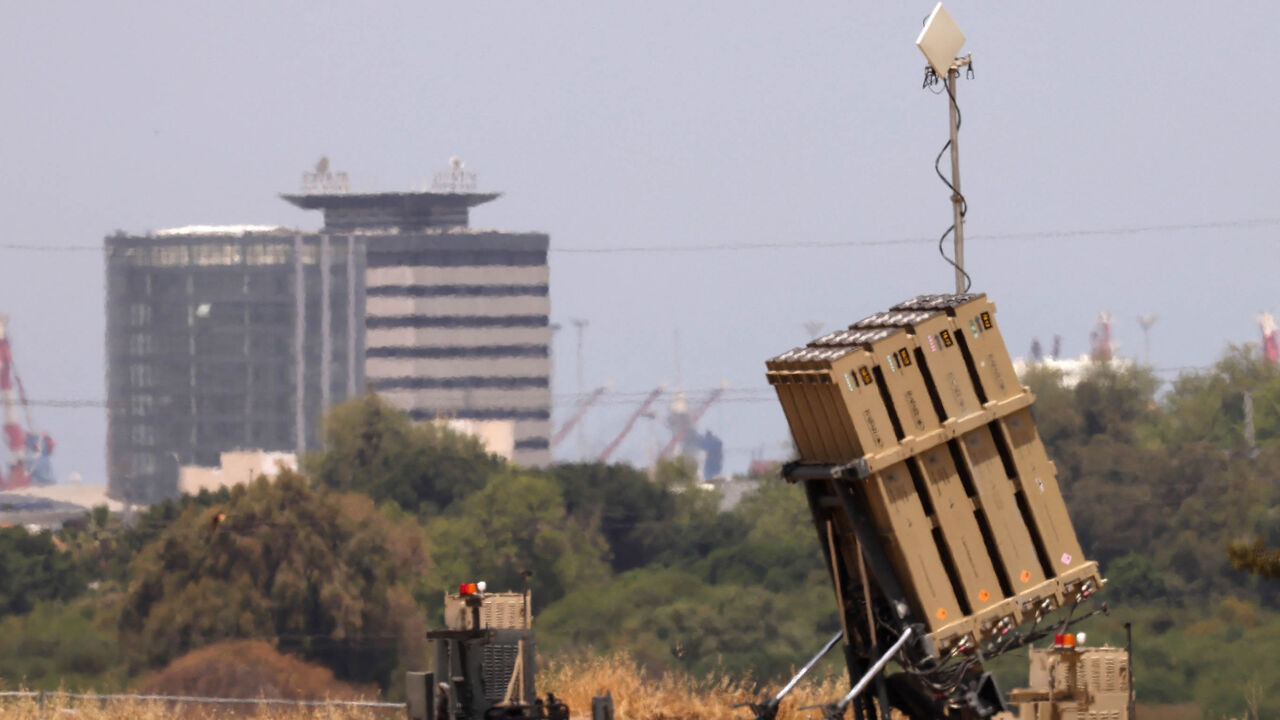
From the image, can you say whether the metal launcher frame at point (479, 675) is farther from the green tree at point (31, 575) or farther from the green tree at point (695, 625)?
the green tree at point (31, 575)

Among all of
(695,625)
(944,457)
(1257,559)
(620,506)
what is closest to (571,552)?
(620,506)

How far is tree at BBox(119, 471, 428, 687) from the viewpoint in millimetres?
63594

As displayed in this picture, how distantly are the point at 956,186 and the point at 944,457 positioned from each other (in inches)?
93.5

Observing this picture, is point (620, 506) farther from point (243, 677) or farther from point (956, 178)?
point (956, 178)

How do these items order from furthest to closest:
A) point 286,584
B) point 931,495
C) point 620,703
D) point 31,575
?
point 31,575 < point 286,584 < point 620,703 < point 931,495

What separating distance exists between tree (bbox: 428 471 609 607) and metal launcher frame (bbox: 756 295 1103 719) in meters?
60.8

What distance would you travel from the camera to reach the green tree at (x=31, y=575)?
259 ft

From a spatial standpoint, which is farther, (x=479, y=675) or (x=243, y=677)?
(x=243, y=677)

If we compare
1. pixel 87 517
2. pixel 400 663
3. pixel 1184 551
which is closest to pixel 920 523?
pixel 400 663

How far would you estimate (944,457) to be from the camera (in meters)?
15.3

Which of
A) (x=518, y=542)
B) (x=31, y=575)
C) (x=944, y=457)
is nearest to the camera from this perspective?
(x=944, y=457)

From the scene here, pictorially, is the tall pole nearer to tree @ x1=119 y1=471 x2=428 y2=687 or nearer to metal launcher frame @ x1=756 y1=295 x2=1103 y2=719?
metal launcher frame @ x1=756 y1=295 x2=1103 y2=719

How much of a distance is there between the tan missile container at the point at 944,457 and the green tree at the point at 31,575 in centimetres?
6635

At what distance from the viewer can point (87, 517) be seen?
9738 cm
